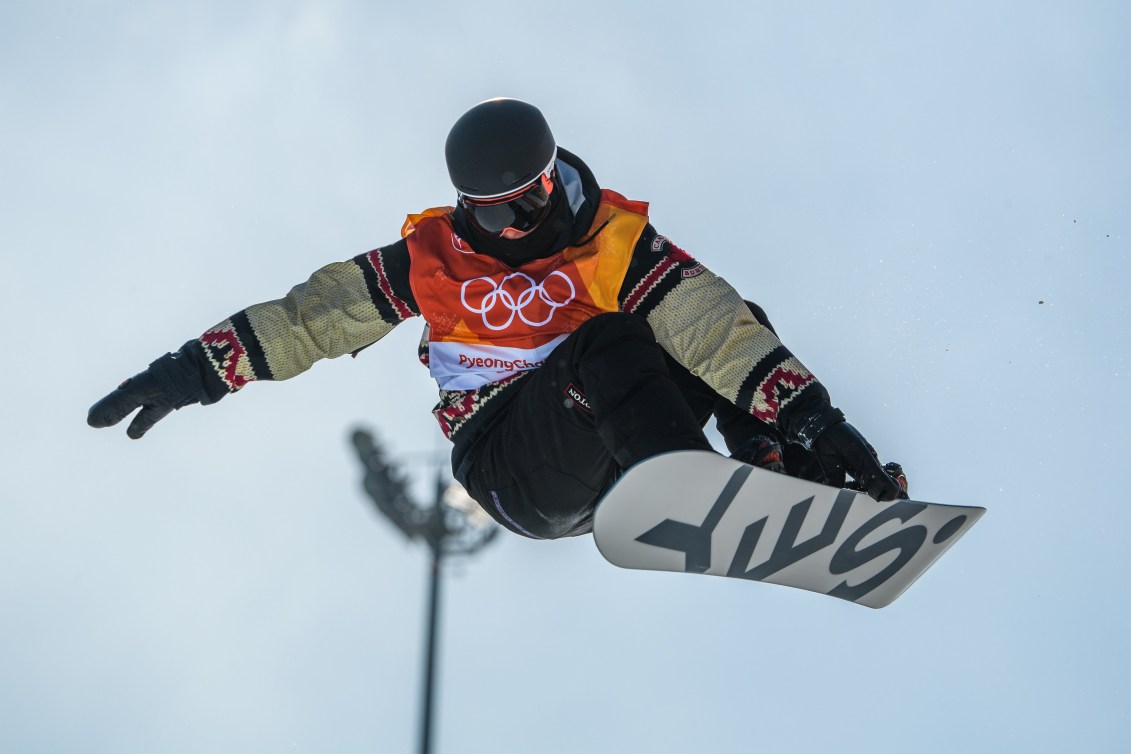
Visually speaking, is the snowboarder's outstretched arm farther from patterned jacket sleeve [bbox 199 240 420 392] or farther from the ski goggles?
the ski goggles

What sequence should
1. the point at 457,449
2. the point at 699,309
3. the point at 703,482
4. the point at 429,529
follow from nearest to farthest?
the point at 703,482
the point at 699,309
the point at 457,449
the point at 429,529

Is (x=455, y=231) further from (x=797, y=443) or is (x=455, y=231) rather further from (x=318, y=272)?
(x=797, y=443)

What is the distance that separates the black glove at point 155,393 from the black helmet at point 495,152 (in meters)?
1.36

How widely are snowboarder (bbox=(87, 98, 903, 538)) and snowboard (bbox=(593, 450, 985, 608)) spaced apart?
0.20 metres

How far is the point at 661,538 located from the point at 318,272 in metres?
2.02

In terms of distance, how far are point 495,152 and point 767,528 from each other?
174cm

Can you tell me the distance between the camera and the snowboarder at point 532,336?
4.37 m

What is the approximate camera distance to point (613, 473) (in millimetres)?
4590

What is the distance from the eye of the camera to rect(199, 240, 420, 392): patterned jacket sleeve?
4934 mm

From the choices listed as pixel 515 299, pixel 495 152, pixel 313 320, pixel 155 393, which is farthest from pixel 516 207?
pixel 155 393

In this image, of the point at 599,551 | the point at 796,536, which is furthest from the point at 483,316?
the point at 796,536

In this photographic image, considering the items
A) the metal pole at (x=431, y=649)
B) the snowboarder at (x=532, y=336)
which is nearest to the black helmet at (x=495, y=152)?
the snowboarder at (x=532, y=336)

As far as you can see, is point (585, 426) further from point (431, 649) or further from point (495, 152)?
point (431, 649)

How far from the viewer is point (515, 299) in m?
4.66
